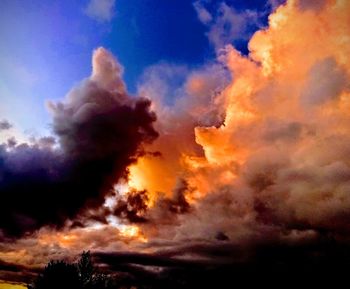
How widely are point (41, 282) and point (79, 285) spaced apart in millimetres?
6388

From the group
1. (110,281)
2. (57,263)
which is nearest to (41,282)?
(57,263)

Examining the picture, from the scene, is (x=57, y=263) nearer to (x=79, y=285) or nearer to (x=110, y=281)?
(x=79, y=285)

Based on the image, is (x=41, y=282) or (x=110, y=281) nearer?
(x=41, y=282)

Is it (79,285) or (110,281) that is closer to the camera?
(79,285)

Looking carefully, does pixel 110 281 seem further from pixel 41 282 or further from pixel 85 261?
pixel 41 282

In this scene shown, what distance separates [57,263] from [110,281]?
11.2 meters

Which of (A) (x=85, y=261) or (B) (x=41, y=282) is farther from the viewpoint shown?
(A) (x=85, y=261)

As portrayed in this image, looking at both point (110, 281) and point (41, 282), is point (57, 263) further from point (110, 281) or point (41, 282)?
point (110, 281)

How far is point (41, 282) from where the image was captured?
254 ft

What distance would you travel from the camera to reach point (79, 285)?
79250 millimetres

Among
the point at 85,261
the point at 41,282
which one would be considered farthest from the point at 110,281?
the point at 41,282

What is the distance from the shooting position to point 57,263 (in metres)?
79.6

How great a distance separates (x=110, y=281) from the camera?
85188mm

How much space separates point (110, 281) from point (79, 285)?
754cm
